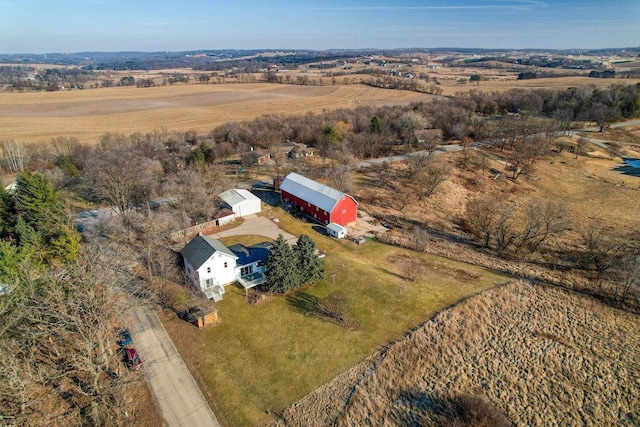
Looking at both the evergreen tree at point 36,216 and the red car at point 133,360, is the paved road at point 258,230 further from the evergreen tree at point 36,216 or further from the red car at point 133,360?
the red car at point 133,360

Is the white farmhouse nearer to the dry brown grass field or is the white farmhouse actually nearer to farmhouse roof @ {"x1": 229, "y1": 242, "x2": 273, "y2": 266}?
farmhouse roof @ {"x1": 229, "y1": 242, "x2": 273, "y2": 266}

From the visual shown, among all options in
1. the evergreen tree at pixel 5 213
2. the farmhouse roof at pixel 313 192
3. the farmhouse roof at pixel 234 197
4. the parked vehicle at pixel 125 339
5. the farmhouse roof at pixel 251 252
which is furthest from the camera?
the farmhouse roof at pixel 234 197

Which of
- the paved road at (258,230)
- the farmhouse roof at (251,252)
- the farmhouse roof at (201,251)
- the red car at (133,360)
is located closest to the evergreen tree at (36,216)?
the farmhouse roof at (201,251)

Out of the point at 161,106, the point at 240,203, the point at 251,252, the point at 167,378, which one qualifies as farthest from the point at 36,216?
the point at 161,106

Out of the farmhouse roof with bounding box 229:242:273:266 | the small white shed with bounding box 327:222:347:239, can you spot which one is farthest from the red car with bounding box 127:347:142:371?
the small white shed with bounding box 327:222:347:239

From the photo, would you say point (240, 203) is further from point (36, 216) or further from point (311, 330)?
point (311, 330)
